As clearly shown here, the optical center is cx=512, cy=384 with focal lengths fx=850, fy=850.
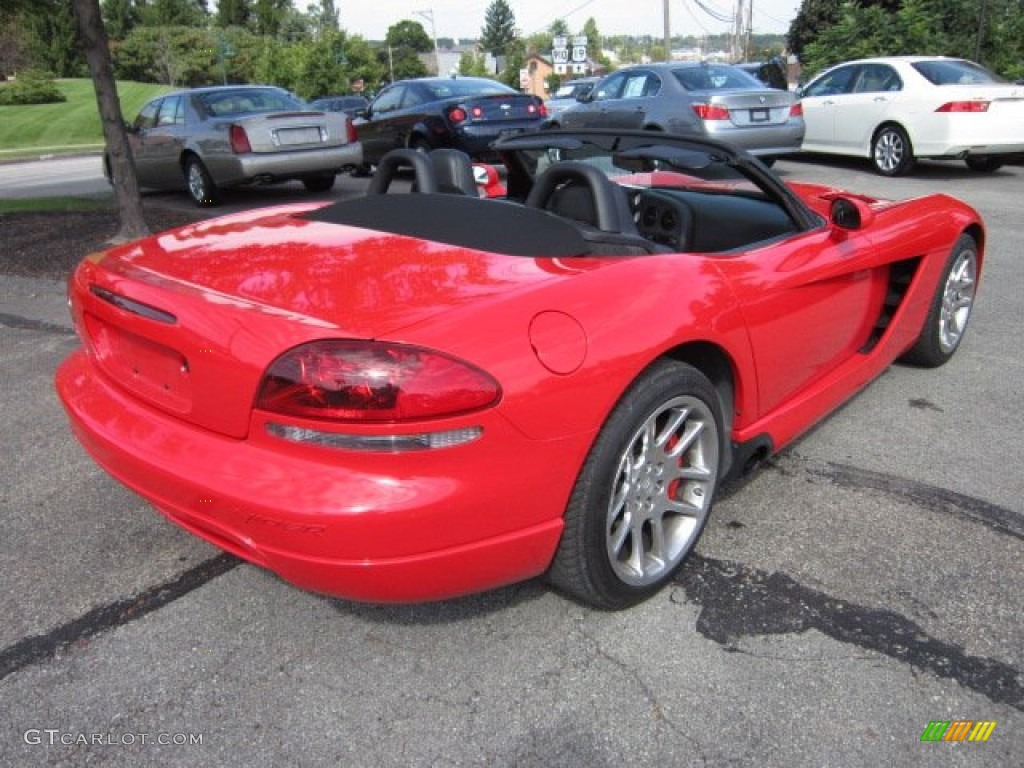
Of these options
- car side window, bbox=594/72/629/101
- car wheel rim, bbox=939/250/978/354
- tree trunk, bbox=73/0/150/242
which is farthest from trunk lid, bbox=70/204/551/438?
car side window, bbox=594/72/629/101

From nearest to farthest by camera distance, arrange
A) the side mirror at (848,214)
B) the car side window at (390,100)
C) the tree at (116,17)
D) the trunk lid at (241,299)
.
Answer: the trunk lid at (241,299), the side mirror at (848,214), the car side window at (390,100), the tree at (116,17)

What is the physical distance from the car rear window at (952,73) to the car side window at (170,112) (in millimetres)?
9399

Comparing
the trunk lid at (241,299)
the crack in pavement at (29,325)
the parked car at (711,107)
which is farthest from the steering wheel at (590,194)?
the parked car at (711,107)

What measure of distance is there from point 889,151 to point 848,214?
30.4ft

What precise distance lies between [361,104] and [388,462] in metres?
25.2

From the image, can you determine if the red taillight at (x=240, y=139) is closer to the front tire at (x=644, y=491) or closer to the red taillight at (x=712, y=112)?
the red taillight at (x=712, y=112)

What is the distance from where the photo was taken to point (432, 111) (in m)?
11.7

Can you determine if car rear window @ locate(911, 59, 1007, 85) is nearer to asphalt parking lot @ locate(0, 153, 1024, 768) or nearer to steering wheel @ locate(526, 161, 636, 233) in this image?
asphalt parking lot @ locate(0, 153, 1024, 768)

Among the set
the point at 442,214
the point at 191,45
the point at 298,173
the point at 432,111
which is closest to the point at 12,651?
the point at 442,214

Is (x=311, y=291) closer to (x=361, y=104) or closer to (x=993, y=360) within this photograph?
(x=993, y=360)

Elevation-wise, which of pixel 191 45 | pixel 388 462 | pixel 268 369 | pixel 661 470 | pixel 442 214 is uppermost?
pixel 191 45

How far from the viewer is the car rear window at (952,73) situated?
35.1 feet

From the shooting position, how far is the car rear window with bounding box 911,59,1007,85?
10.7m

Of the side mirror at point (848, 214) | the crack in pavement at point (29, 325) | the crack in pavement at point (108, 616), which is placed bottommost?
the crack in pavement at point (108, 616)
